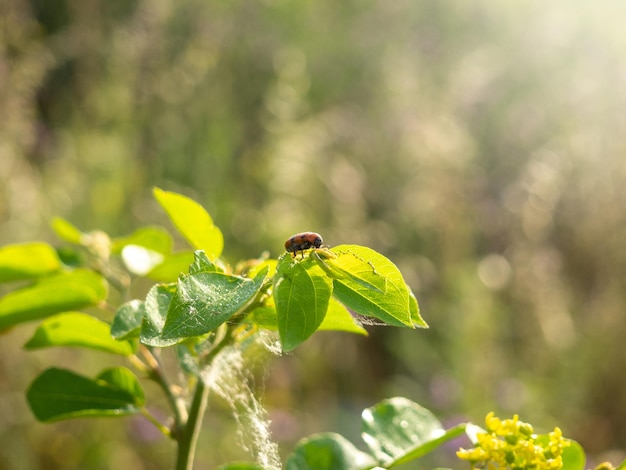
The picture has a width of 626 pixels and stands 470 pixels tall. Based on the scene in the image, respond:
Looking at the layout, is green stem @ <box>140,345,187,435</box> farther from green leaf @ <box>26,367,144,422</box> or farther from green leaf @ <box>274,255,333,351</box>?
green leaf @ <box>274,255,333,351</box>

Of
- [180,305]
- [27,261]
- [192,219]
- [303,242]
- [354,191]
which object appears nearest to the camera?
[180,305]

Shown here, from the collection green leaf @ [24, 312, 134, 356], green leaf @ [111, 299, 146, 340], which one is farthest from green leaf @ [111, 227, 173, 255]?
green leaf @ [111, 299, 146, 340]

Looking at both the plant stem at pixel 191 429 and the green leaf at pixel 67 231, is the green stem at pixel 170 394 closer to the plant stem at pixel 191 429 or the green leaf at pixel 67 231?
the plant stem at pixel 191 429

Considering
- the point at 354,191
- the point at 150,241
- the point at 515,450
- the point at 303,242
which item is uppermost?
the point at 354,191

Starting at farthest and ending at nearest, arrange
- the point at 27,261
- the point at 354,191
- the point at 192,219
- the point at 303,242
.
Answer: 1. the point at 354,191
2. the point at 27,261
3. the point at 192,219
4. the point at 303,242

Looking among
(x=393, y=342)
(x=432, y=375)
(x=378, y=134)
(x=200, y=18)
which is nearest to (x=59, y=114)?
(x=200, y=18)

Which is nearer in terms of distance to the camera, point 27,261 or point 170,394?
point 170,394

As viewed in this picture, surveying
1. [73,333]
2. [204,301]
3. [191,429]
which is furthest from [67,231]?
[204,301]

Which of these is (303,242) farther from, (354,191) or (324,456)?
(354,191)
